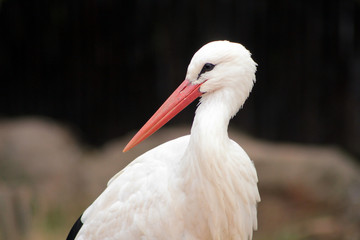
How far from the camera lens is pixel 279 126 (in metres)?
5.60

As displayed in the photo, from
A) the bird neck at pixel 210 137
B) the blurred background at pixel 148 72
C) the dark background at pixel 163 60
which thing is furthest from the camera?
the dark background at pixel 163 60

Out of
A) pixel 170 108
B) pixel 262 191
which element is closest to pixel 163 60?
pixel 262 191

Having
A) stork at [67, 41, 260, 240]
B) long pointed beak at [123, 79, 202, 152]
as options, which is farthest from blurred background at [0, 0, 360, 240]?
long pointed beak at [123, 79, 202, 152]

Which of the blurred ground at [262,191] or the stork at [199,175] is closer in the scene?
the stork at [199,175]

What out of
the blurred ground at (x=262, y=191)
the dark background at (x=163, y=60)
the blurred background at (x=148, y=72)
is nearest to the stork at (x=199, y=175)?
the blurred ground at (x=262, y=191)

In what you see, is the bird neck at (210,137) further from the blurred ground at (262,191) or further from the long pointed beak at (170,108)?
the blurred ground at (262,191)

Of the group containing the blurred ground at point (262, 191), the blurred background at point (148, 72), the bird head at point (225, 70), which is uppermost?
the bird head at point (225, 70)

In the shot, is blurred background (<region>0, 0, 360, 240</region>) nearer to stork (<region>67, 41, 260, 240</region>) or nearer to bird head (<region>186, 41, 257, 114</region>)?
stork (<region>67, 41, 260, 240</region>)

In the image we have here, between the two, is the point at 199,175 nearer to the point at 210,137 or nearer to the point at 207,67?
the point at 210,137

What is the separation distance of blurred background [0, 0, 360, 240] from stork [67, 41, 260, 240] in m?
2.27

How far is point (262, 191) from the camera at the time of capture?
4.28 m

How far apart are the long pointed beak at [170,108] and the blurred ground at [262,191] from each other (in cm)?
224

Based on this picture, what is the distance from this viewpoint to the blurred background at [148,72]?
4.98 m

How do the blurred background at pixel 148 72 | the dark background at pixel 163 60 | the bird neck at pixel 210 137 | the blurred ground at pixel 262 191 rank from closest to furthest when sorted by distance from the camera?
the bird neck at pixel 210 137 < the blurred ground at pixel 262 191 < the blurred background at pixel 148 72 < the dark background at pixel 163 60
